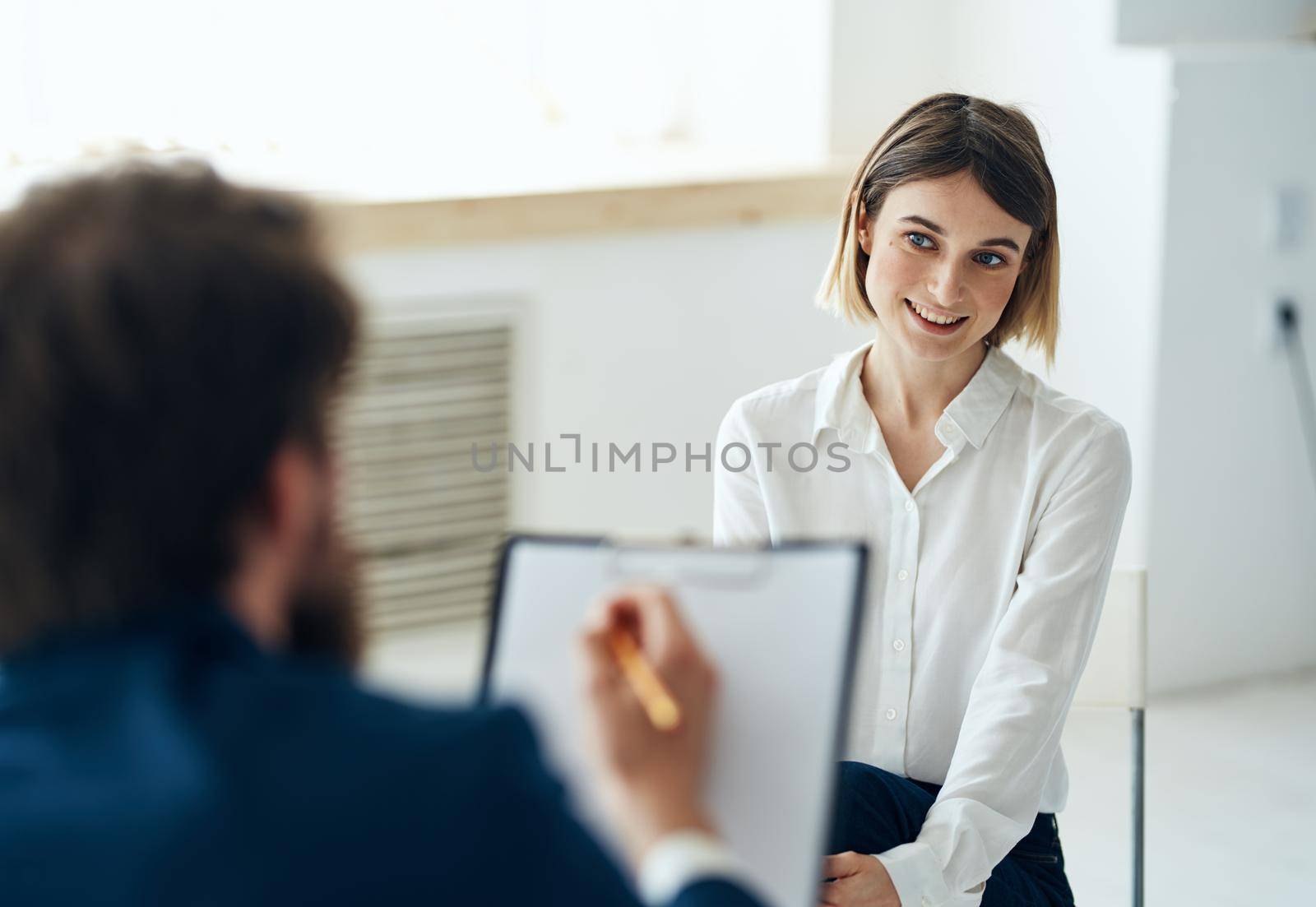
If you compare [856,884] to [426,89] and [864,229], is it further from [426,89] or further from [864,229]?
[426,89]

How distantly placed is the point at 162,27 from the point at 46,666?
90.7 inches

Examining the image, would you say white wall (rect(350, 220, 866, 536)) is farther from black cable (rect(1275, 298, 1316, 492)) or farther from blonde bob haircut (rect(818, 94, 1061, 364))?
blonde bob haircut (rect(818, 94, 1061, 364))

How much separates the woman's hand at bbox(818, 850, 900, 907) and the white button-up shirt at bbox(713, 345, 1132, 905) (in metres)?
0.04

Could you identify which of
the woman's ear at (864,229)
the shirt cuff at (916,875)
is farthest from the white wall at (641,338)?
the shirt cuff at (916,875)

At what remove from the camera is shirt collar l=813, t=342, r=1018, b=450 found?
1.37 meters

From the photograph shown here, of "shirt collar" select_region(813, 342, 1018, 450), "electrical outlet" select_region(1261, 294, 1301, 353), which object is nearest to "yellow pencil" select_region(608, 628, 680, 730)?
"shirt collar" select_region(813, 342, 1018, 450)

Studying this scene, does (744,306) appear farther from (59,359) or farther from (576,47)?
(59,359)

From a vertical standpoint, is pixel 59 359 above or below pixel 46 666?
above

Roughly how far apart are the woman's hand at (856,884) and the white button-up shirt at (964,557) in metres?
0.04

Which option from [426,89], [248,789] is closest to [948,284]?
[248,789]

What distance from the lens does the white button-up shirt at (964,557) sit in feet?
3.99

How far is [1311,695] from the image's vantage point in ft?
9.00

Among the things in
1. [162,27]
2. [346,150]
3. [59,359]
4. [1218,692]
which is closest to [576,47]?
[346,150]

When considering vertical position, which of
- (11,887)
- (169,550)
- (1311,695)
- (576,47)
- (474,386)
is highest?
(576,47)
